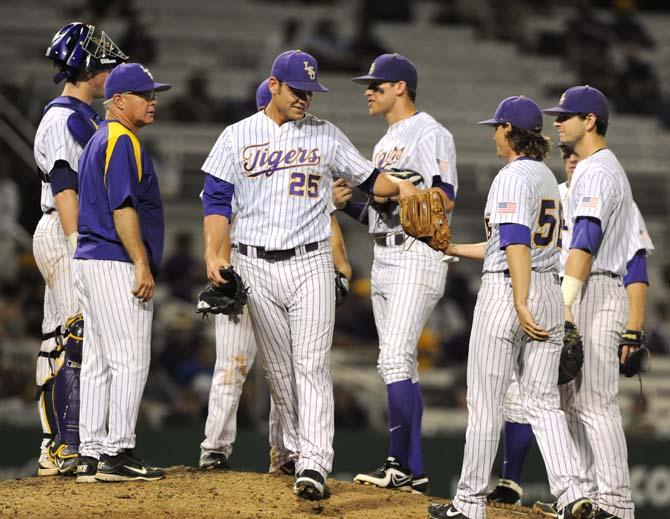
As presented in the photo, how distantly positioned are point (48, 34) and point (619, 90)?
849cm

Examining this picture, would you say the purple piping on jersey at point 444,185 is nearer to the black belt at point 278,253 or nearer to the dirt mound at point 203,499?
the black belt at point 278,253

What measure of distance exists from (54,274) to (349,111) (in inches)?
359

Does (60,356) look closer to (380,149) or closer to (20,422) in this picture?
(380,149)

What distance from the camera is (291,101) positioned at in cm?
545

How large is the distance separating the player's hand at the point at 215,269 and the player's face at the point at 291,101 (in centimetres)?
81

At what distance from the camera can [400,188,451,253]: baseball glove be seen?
17.8 ft

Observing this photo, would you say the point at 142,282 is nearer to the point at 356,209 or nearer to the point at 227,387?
the point at 227,387

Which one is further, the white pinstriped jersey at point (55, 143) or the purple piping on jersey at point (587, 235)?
the white pinstriped jersey at point (55, 143)

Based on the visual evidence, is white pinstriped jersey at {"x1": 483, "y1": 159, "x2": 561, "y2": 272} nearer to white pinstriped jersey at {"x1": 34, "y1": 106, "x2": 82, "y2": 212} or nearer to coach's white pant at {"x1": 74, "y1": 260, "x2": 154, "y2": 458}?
coach's white pant at {"x1": 74, "y1": 260, "x2": 154, "y2": 458}

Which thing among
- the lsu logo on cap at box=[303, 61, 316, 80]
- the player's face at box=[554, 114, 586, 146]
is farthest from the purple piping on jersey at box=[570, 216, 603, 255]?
the lsu logo on cap at box=[303, 61, 316, 80]

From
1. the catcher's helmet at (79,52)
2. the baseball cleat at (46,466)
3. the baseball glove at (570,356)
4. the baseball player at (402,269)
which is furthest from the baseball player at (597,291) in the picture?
the baseball cleat at (46,466)

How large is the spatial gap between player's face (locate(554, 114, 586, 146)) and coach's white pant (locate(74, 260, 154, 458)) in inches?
97.8

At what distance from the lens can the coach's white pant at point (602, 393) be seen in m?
5.72

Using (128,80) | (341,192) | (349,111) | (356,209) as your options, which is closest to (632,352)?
(356,209)
